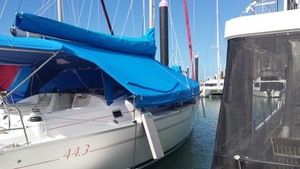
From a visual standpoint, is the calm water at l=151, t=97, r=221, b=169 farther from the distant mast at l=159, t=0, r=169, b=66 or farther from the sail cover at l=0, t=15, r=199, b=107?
the distant mast at l=159, t=0, r=169, b=66

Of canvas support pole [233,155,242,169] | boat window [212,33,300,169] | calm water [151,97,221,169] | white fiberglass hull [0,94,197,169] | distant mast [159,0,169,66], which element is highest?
distant mast [159,0,169,66]

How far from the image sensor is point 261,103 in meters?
2.63

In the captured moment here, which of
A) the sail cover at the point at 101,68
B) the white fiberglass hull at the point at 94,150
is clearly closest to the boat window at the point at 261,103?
the white fiberglass hull at the point at 94,150

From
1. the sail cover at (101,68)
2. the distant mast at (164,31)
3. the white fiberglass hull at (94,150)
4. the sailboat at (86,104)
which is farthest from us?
the distant mast at (164,31)

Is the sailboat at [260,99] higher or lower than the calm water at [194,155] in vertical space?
higher

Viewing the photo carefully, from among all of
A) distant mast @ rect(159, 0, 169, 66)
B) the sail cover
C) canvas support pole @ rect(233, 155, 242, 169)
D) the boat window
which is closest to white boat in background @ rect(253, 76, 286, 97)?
the boat window

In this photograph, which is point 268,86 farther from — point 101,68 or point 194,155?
point 194,155

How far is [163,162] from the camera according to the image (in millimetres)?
8664

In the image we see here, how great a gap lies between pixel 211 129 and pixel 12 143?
10539 millimetres

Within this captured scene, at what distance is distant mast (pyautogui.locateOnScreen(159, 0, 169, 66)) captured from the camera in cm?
1275

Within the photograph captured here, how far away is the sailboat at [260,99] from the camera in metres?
2.47

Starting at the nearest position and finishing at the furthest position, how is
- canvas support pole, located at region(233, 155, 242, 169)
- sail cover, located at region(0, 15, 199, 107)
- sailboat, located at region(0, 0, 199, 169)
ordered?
1. canvas support pole, located at region(233, 155, 242, 169)
2. sailboat, located at region(0, 0, 199, 169)
3. sail cover, located at region(0, 15, 199, 107)

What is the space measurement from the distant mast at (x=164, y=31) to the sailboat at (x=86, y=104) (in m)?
2.92

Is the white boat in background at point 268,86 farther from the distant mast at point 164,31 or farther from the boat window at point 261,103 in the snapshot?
the distant mast at point 164,31
